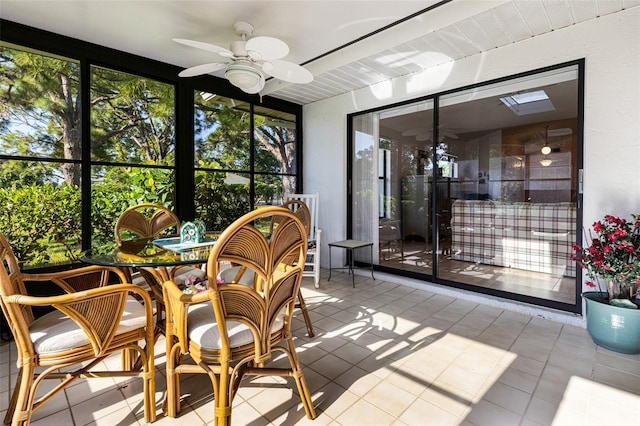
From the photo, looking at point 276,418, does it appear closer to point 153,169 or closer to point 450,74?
point 153,169

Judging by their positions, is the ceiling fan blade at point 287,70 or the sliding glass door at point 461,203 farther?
the sliding glass door at point 461,203

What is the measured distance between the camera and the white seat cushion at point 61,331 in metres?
1.37

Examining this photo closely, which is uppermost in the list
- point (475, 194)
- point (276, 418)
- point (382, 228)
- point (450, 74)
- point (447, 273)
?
point (450, 74)

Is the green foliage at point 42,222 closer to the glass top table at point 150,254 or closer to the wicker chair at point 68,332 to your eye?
the glass top table at point 150,254

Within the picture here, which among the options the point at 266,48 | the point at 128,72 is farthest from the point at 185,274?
the point at 128,72

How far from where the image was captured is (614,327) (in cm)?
222

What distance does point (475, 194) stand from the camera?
519 cm

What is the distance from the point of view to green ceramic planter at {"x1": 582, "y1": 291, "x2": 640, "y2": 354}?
7.13ft

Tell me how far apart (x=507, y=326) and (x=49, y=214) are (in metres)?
4.34

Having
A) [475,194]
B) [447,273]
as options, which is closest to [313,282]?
[447,273]

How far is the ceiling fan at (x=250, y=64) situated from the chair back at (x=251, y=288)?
146 centimetres

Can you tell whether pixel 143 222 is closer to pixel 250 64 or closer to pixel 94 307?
pixel 94 307

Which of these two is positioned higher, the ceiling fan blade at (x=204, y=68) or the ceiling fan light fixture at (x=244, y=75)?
the ceiling fan blade at (x=204, y=68)

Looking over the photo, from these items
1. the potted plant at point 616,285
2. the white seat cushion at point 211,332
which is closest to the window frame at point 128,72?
the white seat cushion at point 211,332
